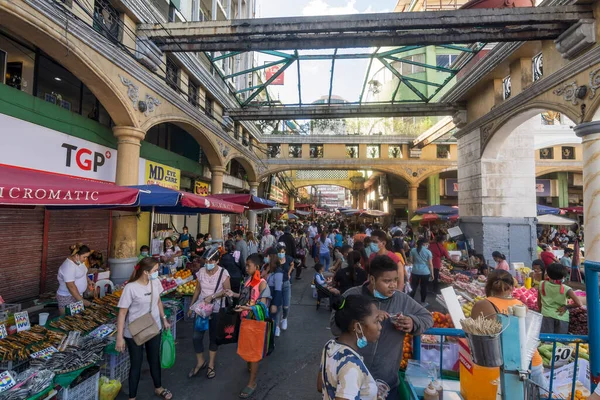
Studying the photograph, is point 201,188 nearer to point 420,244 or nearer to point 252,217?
point 252,217

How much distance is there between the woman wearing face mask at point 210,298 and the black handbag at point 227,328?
0.56ft

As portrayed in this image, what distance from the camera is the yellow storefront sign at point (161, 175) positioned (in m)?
10.2

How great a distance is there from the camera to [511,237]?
388 inches

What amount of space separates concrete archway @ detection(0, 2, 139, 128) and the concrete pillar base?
36.6 ft

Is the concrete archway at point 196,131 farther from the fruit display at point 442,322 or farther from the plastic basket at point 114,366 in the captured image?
the fruit display at point 442,322

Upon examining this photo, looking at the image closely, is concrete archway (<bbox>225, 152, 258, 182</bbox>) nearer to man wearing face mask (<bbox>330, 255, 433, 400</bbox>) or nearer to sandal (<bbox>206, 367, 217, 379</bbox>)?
sandal (<bbox>206, 367, 217, 379</bbox>)

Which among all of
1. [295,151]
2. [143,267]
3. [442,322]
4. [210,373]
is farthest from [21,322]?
[295,151]

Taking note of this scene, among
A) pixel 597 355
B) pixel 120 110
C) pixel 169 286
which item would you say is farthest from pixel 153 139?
pixel 597 355

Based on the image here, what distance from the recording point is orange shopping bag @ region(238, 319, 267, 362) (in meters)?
3.93

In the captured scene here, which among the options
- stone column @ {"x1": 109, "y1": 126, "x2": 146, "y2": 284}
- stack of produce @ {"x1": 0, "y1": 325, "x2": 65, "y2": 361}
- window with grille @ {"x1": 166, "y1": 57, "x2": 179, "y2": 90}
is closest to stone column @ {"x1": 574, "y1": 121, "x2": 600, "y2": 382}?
stack of produce @ {"x1": 0, "y1": 325, "x2": 65, "y2": 361}

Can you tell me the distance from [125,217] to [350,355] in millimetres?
7791

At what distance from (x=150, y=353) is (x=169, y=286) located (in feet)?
9.08

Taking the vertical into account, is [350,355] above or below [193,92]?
below

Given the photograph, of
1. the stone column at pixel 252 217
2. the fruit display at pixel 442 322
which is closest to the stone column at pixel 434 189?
the stone column at pixel 252 217
